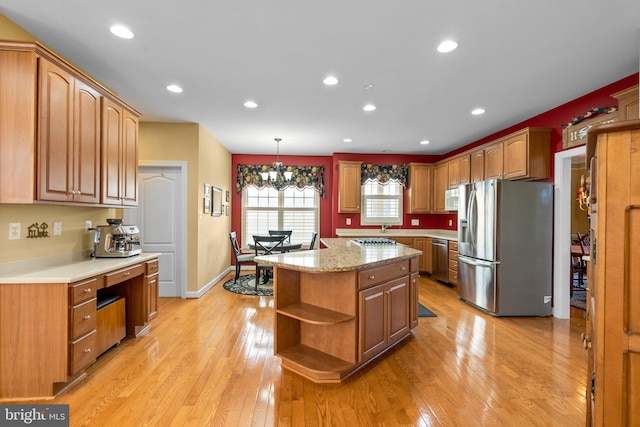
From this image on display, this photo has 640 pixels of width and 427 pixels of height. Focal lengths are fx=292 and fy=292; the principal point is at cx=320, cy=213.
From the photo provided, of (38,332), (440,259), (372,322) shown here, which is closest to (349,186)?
(440,259)

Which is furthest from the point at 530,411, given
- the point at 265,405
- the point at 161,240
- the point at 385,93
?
the point at 161,240

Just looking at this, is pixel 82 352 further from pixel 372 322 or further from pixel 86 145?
pixel 372 322

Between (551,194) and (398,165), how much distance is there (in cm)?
311

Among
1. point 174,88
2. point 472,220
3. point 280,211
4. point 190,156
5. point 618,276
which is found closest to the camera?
point 618,276

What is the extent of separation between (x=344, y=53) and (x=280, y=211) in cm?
464

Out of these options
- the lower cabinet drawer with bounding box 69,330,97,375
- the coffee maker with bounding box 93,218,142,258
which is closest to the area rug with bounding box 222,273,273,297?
the coffee maker with bounding box 93,218,142,258

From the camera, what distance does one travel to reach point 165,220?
449 cm

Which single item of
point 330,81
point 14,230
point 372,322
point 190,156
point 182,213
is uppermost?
point 330,81

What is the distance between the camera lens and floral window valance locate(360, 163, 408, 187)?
6445mm

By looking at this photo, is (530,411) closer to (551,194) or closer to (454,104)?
(551,194)

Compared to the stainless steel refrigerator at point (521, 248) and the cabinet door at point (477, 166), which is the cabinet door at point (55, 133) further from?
the cabinet door at point (477, 166)

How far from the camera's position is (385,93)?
3318 mm

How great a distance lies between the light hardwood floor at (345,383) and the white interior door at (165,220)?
124 centimetres

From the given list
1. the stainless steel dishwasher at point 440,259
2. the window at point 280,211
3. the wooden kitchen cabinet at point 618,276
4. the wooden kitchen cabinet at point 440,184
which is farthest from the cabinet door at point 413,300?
the window at point 280,211
